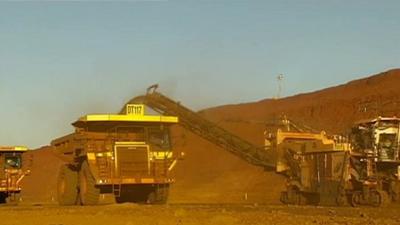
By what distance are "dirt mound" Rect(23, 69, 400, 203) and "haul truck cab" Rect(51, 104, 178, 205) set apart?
1423mm

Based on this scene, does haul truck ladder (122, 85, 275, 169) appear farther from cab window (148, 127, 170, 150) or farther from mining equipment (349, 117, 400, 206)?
cab window (148, 127, 170, 150)

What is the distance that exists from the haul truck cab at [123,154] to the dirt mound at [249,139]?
142 centimetres

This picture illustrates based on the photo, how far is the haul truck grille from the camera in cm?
3266

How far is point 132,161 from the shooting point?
3297cm

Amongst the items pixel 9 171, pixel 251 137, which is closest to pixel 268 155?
pixel 9 171

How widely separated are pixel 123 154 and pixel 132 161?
1.69 feet

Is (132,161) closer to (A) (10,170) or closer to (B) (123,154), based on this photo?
(B) (123,154)

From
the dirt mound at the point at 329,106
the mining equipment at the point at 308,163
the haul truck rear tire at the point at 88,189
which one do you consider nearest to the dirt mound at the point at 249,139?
the dirt mound at the point at 329,106

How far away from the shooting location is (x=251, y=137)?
75.8 m

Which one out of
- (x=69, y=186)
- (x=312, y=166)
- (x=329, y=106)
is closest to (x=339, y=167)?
(x=312, y=166)

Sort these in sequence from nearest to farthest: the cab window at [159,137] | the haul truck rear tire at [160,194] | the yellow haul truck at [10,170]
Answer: the cab window at [159,137]
the haul truck rear tire at [160,194]
the yellow haul truck at [10,170]

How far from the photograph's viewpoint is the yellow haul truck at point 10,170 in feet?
149

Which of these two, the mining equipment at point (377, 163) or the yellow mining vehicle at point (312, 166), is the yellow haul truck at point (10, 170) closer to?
the yellow mining vehicle at point (312, 166)

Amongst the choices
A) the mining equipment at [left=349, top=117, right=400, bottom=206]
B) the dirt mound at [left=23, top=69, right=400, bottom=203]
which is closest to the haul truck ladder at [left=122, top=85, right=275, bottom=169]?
the dirt mound at [left=23, top=69, right=400, bottom=203]
